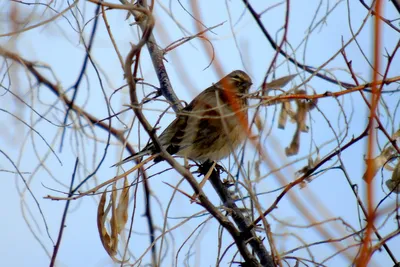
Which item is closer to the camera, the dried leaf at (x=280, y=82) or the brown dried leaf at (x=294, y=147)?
the dried leaf at (x=280, y=82)

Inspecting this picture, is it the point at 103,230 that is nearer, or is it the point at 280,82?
the point at 280,82

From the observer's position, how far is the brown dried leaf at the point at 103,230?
8.98ft

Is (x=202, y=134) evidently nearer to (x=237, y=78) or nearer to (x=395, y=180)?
(x=237, y=78)

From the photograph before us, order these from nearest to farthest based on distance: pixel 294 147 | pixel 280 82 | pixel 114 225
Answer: pixel 280 82 < pixel 114 225 < pixel 294 147

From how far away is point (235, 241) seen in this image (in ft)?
8.01

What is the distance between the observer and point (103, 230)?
2.74 metres

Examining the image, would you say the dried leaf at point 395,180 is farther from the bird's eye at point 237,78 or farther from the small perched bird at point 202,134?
the bird's eye at point 237,78

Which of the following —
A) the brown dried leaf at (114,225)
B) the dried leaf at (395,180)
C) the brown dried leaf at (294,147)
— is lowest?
the dried leaf at (395,180)

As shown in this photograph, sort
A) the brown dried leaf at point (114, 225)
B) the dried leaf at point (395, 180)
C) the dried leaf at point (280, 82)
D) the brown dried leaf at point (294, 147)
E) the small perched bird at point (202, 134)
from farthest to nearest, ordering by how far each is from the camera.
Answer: the small perched bird at point (202, 134) < the brown dried leaf at point (294, 147) < the brown dried leaf at point (114, 225) < the dried leaf at point (395, 180) < the dried leaf at point (280, 82)

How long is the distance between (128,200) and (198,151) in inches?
73.7

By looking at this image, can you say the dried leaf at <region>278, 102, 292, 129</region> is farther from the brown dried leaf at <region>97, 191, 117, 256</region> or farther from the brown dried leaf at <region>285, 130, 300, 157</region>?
the brown dried leaf at <region>97, 191, 117, 256</region>

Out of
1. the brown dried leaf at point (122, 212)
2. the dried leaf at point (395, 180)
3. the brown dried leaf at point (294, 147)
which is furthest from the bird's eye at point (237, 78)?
the dried leaf at point (395, 180)

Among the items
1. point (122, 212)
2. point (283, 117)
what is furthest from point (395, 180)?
point (122, 212)

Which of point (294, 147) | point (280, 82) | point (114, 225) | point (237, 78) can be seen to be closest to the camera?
point (280, 82)
